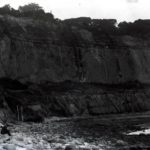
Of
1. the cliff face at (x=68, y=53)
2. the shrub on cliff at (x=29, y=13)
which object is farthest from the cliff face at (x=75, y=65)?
the shrub on cliff at (x=29, y=13)

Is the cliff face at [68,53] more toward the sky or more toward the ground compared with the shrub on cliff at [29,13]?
more toward the ground

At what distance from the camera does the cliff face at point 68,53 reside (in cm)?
7981

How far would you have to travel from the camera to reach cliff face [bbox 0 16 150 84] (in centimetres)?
7981

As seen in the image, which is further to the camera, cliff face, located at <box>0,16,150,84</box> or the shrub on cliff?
the shrub on cliff

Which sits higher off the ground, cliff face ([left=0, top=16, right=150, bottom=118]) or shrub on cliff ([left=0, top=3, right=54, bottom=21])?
shrub on cliff ([left=0, top=3, right=54, bottom=21])

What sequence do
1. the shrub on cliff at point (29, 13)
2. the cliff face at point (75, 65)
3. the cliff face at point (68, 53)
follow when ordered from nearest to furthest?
the cliff face at point (75, 65), the cliff face at point (68, 53), the shrub on cliff at point (29, 13)

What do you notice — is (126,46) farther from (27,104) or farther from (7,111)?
(7,111)

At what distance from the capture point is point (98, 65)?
307ft

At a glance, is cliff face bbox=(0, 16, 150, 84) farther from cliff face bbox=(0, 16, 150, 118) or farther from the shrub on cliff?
the shrub on cliff

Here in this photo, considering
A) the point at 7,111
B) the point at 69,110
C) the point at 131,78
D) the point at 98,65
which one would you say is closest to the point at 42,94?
the point at 69,110

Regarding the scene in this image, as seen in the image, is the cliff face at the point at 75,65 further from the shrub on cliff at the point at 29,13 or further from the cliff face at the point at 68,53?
the shrub on cliff at the point at 29,13

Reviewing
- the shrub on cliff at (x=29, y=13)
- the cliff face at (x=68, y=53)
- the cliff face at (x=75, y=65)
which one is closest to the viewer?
the cliff face at (x=75, y=65)

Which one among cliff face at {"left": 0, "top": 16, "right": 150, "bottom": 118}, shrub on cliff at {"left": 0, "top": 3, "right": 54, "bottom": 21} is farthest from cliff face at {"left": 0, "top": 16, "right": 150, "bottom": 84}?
shrub on cliff at {"left": 0, "top": 3, "right": 54, "bottom": 21}

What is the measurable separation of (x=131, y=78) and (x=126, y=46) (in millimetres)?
8546
